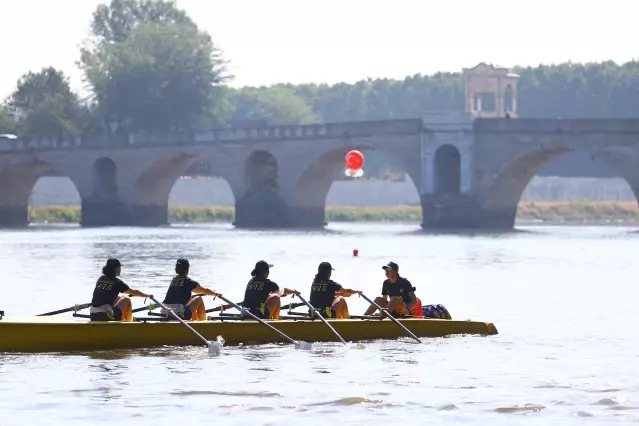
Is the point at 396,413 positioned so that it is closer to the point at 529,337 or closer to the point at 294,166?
the point at 529,337

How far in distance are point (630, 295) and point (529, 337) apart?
12.2 meters

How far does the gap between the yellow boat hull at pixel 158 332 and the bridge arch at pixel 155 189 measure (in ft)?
290

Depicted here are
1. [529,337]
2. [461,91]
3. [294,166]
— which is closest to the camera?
[529,337]

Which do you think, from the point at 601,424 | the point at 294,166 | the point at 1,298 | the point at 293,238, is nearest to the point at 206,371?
the point at 601,424

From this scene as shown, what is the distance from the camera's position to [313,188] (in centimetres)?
11500

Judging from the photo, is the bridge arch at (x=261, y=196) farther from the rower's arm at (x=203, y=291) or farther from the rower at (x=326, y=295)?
the rower's arm at (x=203, y=291)

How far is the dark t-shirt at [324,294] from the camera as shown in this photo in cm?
3247

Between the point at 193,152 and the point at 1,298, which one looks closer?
the point at 1,298

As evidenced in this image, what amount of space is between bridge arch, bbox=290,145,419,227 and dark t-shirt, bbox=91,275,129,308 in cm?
7920

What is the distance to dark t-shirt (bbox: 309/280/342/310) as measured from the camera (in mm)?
32469

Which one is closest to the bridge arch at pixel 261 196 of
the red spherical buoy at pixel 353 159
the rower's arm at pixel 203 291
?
the red spherical buoy at pixel 353 159

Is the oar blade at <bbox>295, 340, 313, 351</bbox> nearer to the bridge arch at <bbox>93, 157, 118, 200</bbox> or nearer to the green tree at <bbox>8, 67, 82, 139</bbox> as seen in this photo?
the bridge arch at <bbox>93, 157, 118, 200</bbox>

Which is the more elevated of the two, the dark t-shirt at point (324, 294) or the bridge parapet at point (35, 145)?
the bridge parapet at point (35, 145)

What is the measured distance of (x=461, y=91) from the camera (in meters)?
198
